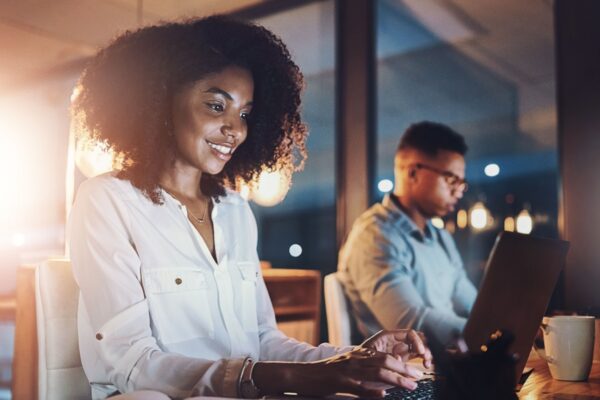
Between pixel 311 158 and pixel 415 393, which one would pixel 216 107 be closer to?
pixel 415 393

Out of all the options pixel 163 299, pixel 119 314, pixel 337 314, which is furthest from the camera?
pixel 337 314

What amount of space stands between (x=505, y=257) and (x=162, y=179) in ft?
2.58

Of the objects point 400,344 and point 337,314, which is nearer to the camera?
point 400,344

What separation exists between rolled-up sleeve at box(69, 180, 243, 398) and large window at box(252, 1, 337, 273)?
2.70 ft

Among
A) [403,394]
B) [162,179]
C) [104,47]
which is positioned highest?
[104,47]

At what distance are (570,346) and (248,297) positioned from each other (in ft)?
2.38

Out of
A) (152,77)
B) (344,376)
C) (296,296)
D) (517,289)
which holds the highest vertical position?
(152,77)

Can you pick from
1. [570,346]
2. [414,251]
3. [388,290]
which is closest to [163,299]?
[570,346]

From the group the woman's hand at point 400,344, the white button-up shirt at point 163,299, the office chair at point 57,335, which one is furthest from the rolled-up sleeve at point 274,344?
the office chair at point 57,335

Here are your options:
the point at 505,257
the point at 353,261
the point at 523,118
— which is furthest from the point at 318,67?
the point at 505,257

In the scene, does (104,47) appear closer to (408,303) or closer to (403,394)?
(403,394)

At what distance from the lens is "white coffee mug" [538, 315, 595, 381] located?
140 centimetres

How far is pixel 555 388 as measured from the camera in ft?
4.30

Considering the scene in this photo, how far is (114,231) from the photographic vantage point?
134 cm
